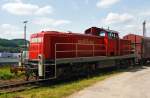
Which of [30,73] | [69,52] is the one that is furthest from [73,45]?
[30,73]

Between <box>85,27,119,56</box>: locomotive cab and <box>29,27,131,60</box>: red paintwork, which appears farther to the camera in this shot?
<box>85,27,119,56</box>: locomotive cab

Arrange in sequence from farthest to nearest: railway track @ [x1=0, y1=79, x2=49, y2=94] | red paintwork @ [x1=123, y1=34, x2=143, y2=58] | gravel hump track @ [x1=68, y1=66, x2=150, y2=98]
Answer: red paintwork @ [x1=123, y1=34, x2=143, y2=58] < railway track @ [x1=0, y1=79, x2=49, y2=94] < gravel hump track @ [x1=68, y1=66, x2=150, y2=98]

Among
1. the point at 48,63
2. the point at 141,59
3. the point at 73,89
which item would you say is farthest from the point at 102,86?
the point at 141,59

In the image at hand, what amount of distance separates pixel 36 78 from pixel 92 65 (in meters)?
5.13

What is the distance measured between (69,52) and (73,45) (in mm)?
660

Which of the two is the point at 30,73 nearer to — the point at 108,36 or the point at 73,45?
the point at 73,45

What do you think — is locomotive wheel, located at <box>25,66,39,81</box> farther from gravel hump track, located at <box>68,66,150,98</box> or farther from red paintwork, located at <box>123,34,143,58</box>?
red paintwork, located at <box>123,34,143,58</box>

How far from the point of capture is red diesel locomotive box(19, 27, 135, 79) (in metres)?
15.8

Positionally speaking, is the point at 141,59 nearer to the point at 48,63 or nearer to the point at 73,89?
the point at 48,63

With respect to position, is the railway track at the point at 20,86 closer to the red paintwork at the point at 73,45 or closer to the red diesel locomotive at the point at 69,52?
the red diesel locomotive at the point at 69,52

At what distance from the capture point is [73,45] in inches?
705

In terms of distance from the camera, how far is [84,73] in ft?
61.9

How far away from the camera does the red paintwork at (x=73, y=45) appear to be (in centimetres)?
1630

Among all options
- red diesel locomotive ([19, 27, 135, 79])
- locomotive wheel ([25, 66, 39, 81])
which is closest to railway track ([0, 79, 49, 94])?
red diesel locomotive ([19, 27, 135, 79])
